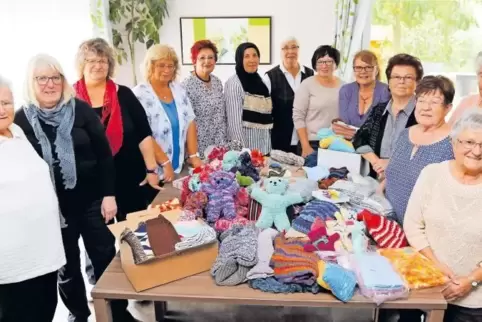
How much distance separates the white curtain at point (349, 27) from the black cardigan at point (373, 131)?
1.74 meters

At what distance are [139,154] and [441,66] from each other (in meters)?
2.93

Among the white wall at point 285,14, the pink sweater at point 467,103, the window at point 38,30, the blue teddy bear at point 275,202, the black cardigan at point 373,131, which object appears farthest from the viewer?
the white wall at point 285,14

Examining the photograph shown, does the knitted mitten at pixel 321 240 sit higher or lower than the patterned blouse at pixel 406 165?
lower

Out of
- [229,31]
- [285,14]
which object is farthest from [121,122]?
[285,14]

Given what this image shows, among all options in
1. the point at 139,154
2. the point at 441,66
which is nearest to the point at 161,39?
the point at 139,154

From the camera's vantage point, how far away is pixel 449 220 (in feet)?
4.99

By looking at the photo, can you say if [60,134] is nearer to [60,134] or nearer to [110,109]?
[60,134]

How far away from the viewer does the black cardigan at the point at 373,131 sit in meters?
2.35

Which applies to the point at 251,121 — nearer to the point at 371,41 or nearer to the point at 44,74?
the point at 44,74

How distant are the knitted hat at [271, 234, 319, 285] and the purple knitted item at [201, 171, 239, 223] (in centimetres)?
32

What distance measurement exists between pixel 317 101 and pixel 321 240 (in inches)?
59.8

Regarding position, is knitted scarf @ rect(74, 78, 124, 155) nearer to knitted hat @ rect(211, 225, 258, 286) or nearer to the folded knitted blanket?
knitted hat @ rect(211, 225, 258, 286)

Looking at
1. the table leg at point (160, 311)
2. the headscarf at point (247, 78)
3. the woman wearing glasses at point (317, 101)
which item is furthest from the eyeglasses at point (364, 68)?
the table leg at point (160, 311)

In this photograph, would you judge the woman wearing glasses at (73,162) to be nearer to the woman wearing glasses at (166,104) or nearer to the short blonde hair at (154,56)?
the woman wearing glasses at (166,104)
